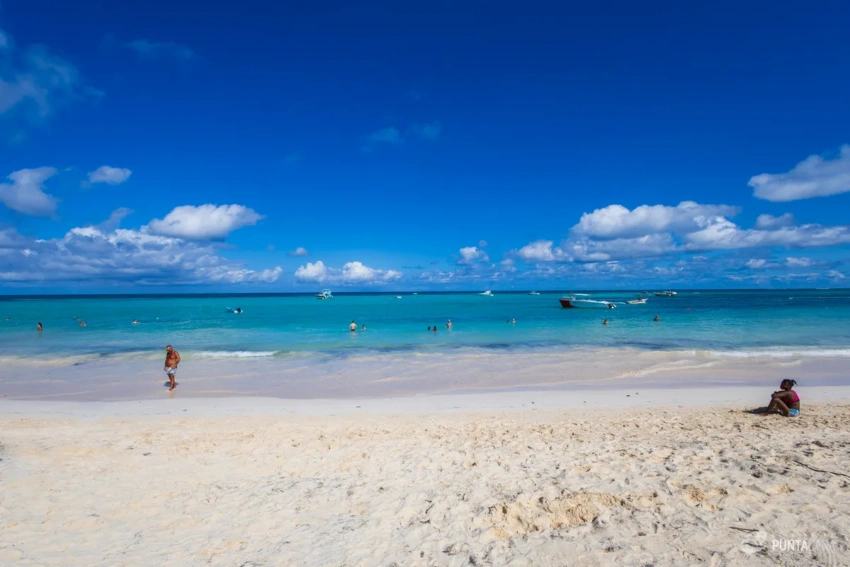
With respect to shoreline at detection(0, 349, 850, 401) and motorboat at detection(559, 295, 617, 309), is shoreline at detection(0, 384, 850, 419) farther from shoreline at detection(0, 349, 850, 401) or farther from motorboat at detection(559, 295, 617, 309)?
motorboat at detection(559, 295, 617, 309)

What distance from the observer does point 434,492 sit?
7.06 meters

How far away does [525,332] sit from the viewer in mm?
38219

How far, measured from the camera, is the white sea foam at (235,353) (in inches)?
1032

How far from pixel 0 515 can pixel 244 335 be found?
109 feet

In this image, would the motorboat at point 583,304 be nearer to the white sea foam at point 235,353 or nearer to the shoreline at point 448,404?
the white sea foam at point 235,353

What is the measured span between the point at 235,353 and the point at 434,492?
77.1ft

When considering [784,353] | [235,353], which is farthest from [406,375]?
[784,353]

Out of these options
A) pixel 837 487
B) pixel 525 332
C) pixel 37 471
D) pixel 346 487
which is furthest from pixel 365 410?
pixel 525 332

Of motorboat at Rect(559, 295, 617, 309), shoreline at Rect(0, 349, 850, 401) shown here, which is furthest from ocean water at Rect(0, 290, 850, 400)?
motorboat at Rect(559, 295, 617, 309)

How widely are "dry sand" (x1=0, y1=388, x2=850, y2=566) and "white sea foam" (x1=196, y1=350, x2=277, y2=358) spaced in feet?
47.9

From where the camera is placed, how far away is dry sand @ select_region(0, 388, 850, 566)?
5434mm

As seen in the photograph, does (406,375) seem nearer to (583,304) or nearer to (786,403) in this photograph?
(786,403)

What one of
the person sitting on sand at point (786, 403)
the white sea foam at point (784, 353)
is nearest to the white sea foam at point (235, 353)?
the person sitting on sand at point (786, 403)

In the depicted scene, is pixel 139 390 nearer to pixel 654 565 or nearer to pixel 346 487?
pixel 346 487
